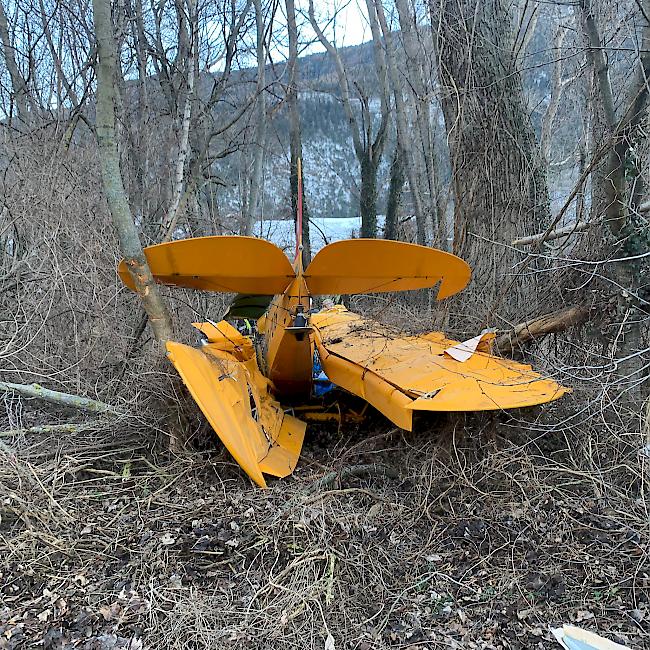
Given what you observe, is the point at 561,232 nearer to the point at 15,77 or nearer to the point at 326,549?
the point at 326,549

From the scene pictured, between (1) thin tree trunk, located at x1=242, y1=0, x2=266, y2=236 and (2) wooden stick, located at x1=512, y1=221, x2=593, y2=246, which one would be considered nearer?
(2) wooden stick, located at x1=512, y1=221, x2=593, y2=246

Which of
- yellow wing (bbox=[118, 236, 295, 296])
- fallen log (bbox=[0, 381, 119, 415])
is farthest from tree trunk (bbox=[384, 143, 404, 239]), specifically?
fallen log (bbox=[0, 381, 119, 415])

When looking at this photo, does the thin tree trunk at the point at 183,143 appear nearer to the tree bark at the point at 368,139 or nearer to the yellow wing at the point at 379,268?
the yellow wing at the point at 379,268

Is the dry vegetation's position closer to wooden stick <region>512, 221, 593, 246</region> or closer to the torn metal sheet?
wooden stick <region>512, 221, 593, 246</region>

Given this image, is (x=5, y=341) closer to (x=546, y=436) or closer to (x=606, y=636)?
(x=546, y=436)

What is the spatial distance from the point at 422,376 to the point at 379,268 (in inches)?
33.8

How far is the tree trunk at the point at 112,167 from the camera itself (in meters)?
4.15

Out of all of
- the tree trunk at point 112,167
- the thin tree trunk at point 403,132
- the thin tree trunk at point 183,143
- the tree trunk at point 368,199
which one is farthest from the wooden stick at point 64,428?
the tree trunk at point 368,199

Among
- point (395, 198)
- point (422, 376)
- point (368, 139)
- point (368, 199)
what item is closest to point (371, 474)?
point (422, 376)

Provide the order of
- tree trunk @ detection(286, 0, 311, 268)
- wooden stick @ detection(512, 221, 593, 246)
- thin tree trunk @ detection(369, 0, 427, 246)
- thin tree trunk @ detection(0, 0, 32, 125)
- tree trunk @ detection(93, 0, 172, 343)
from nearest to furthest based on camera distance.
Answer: tree trunk @ detection(93, 0, 172, 343), wooden stick @ detection(512, 221, 593, 246), thin tree trunk @ detection(0, 0, 32, 125), thin tree trunk @ detection(369, 0, 427, 246), tree trunk @ detection(286, 0, 311, 268)

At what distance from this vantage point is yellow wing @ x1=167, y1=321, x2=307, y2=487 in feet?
11.9

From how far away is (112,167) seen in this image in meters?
4.26

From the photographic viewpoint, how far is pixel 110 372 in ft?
17.2

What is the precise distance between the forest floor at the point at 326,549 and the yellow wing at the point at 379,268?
3.70 feet
